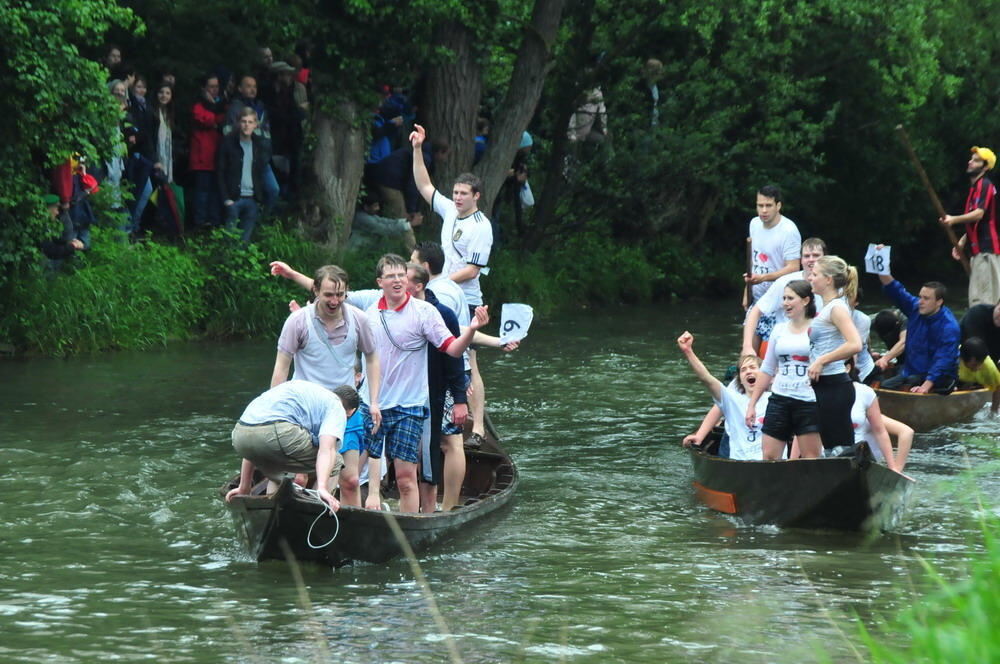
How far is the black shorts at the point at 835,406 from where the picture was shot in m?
10.3

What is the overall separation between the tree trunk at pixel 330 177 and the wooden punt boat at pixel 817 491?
38.7 feet

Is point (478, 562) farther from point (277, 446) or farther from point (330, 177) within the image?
point (330, 177)

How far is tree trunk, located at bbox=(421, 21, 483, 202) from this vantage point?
23.3 meters

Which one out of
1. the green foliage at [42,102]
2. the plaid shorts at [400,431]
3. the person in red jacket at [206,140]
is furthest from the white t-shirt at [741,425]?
the person in red jacket at [206,140]

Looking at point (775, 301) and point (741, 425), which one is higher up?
point (775, 301)

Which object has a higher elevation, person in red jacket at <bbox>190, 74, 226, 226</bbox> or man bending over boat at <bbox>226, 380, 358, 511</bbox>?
person in red jacket at <bbox>190, 74, 226, 226</bbox>

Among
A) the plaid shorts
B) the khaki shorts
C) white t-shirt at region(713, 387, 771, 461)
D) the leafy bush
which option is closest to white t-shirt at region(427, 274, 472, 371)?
the plaid shorts

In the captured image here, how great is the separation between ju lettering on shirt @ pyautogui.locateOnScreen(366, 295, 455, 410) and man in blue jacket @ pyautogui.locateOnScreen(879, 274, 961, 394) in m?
6.21

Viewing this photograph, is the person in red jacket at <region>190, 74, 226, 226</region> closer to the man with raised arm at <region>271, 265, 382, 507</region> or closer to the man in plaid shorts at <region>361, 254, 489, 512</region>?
the man in plaid shorts at <region>361, 254, 489, 512</region>

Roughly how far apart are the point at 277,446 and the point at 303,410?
26 centimetres

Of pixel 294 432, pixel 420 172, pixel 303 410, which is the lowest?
pixel 294 432

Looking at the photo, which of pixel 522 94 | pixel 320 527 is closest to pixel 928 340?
pixel 320 527

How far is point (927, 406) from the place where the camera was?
596 inches

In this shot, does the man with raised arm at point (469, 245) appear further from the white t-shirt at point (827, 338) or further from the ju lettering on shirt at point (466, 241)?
the white t-shirt at point (827, 338)
